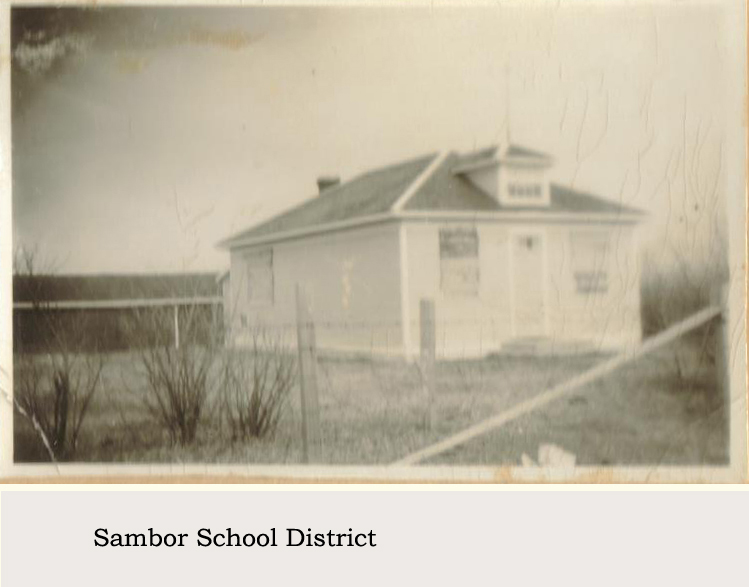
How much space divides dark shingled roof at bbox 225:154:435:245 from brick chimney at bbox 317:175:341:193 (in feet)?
0.06

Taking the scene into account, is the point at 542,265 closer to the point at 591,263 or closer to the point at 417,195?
the point at 591,263

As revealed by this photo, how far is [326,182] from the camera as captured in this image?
3.86m

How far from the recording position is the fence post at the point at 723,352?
3805 mm

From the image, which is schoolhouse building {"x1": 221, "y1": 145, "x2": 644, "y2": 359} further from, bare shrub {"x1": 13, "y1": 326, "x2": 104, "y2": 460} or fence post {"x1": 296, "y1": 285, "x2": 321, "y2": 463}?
bare shrub {"x1": 13, "y1": 326, "x2": 104, "y2": 460}

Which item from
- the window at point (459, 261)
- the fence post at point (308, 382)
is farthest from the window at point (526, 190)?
the fence post at point (308, 382)

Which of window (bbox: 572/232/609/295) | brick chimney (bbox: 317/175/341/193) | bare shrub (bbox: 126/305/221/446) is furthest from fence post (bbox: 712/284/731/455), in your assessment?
bare shrub (bbox: 126/305/221/446)

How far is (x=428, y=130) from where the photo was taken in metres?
3.85

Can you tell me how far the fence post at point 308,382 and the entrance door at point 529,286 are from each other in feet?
3.00

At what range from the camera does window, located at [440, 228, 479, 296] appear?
12.6ft

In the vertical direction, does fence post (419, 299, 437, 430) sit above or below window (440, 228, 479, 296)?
below

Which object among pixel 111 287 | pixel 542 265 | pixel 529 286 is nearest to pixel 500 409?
pixel 529 286

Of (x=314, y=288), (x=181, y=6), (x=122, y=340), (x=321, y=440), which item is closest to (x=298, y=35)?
(x=181, y=6)

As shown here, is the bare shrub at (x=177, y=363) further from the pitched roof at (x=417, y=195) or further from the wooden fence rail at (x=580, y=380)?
the wooden fence rail at (x=580, y=380)

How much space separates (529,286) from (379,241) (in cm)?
70
